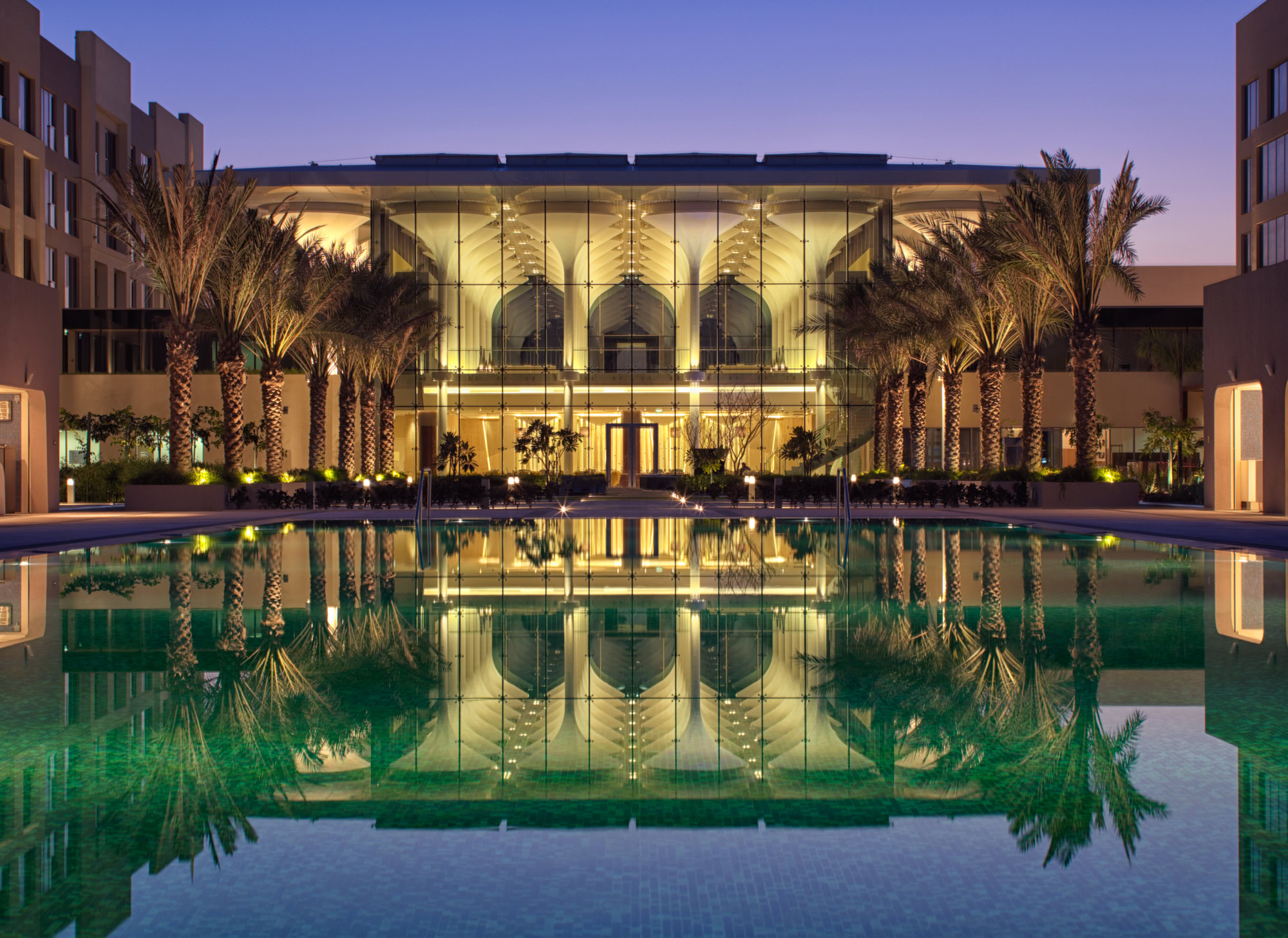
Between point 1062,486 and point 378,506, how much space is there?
18.2 m

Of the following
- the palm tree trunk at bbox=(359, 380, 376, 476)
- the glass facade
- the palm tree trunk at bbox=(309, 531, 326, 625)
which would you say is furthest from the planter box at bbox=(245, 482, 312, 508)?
the glass facade

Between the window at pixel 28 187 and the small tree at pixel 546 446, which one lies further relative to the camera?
the small tree at pixel 546 446

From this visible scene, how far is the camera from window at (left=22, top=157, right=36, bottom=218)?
43188 millimetres

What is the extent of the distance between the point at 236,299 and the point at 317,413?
6.86 metres

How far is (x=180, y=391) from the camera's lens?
99.7 feet

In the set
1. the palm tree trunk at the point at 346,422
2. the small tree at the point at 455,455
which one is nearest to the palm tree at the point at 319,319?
the palm tree trunk at the point at 346,422

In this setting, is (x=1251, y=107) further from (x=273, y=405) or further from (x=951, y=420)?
(x=273, y=405)

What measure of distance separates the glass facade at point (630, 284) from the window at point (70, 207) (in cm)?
1003

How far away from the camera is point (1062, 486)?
3064 cm

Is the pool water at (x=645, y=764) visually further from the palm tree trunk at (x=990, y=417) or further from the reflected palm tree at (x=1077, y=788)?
the palm tree trunk at (x=990, y=417)

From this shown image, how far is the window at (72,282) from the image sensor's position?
49.5 meters

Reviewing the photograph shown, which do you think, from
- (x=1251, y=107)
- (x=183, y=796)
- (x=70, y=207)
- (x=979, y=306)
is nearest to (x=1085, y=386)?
(x=979, y=306)

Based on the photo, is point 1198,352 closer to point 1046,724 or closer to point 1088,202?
point 1088,202

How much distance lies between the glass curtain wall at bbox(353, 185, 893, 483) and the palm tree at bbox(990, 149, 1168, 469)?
53.5 ft
